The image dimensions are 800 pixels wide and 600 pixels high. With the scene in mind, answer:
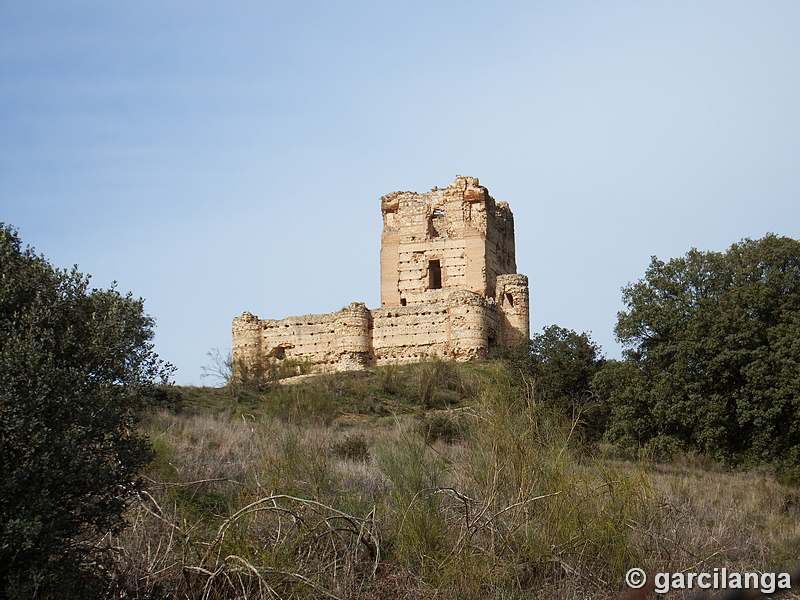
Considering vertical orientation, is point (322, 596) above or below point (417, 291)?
below

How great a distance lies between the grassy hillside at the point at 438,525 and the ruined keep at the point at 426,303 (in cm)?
1941

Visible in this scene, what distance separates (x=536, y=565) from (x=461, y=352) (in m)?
21.6

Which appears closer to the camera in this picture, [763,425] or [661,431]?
[763,425]

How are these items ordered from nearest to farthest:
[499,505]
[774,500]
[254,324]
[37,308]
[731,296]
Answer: [37,308], [499,505], [774,500], [731,296], [254,324]

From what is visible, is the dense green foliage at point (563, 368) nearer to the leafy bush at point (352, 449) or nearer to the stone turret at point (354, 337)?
the leafy bush at point (352, 449)

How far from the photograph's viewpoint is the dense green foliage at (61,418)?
6.24 metres

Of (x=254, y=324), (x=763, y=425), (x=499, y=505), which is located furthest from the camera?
(x=254, y=324)

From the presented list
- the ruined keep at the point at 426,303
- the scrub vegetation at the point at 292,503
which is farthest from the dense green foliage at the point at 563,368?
the ruined keep at the point at 426,303

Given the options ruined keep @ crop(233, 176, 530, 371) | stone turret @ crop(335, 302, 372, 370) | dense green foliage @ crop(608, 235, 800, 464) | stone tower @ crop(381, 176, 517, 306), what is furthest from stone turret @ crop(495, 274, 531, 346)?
dense green foliage @ crop(608, 235, 800, 464)

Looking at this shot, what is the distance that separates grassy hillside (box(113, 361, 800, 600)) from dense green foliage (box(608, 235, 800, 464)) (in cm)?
388

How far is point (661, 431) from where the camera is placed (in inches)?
618

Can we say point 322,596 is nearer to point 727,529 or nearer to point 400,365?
point 727,529

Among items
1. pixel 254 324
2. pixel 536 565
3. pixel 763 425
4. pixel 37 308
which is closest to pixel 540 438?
pixel 536 565

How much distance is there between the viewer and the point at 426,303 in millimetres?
31312
